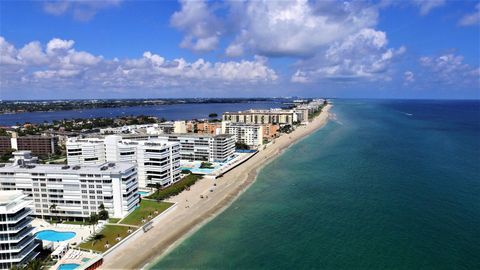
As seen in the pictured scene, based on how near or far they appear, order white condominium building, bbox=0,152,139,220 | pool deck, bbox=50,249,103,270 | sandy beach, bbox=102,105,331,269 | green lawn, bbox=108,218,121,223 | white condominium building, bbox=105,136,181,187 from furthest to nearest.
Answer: white condominium building, bbox=105,136,181,187 < white condominium building, bbox=0,152,139,220 < green lawn, bbox=108,218,121,223 < sandy beach, bbox=102,105,331,269 < pool deck, bbox=50,249,103,270

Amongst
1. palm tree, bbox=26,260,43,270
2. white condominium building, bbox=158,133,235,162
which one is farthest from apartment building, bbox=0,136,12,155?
palm tree, bbox=26,260,43,270

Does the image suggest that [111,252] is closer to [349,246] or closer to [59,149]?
[349,246]

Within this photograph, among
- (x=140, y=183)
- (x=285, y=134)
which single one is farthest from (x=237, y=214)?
(x=285, y=134)

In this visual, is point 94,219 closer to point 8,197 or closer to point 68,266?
point 68,266

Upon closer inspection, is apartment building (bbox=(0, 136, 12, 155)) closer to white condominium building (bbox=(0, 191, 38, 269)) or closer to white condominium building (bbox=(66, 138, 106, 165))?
white condominium building (bbox=(66, 138, 106, 165))

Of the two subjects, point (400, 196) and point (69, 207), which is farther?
point (400, 196)

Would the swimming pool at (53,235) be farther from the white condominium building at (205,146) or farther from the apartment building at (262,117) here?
the apartment building at (262,117)
